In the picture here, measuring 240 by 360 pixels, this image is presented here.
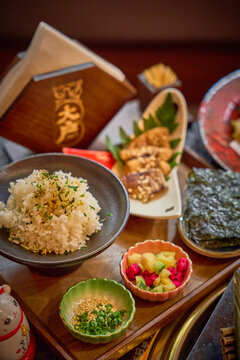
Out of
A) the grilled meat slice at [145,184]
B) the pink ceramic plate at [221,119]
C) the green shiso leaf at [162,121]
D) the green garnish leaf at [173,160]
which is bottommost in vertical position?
the pink ceramic plate at [221,119]

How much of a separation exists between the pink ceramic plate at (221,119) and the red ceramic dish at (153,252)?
894 millimetres

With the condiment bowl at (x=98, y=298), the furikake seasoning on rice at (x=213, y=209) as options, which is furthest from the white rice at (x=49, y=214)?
the furikake seasoning on rice at (x=213, y=209)

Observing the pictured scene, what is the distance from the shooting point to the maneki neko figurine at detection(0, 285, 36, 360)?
4.85 ft

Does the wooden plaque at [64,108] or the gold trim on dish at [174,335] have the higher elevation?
the wooden plaque at [64,108]

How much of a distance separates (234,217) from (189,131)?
116cm

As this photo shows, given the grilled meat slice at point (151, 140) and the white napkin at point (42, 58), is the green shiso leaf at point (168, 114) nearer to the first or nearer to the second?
the grilled meat slice at point (151, 140)

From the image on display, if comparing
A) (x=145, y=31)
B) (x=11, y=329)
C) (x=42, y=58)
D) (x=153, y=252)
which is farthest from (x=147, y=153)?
(x=145, y=31)

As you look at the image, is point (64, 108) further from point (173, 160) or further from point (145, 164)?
point (173, 160)

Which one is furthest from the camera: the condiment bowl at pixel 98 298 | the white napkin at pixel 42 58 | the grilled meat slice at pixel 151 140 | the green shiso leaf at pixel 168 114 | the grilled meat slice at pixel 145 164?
the green shiso leaf at pixel 168 114

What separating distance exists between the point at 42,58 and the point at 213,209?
4.17 feet

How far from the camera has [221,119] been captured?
2.95 m

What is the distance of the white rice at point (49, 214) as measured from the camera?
169 cm

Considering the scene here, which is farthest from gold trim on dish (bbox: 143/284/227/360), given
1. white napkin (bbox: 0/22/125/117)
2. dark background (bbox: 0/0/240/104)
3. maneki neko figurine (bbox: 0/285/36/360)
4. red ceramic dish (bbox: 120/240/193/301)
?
dark background (bbox: 0/0/240/104)

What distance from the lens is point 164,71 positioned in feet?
9.97
